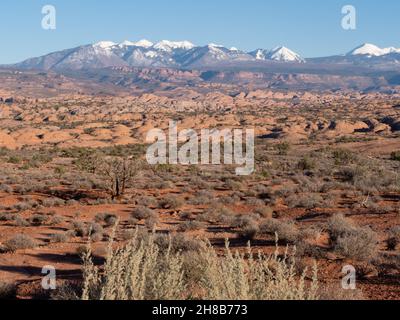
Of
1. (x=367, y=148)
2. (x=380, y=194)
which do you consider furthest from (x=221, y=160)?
(x=380, y=194)

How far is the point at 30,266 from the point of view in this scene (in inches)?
370

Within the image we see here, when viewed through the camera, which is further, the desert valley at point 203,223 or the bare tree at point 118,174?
the bare tree at point 118,174

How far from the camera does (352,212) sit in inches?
581

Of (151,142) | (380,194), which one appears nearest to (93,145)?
(151,142)

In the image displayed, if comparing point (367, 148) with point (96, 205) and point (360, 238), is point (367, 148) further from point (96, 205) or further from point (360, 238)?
point (360, 238)

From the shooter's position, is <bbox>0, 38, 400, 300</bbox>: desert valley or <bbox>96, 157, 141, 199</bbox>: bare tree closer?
<bbox>0, 38, 400, 300</bbox>: desert valley

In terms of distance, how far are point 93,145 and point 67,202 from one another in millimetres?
35588

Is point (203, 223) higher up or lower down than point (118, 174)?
lower down

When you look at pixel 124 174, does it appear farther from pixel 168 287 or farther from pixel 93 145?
pixel 93 145

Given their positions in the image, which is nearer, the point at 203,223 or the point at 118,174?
the point at 203,223
